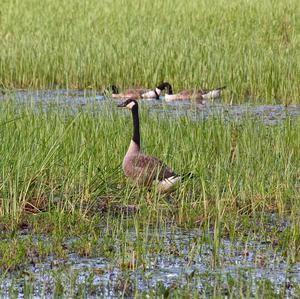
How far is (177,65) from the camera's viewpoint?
18.8 m

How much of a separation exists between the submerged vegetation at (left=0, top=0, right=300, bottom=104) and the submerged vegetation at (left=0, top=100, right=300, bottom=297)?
16.6 ft

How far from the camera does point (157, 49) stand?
64.7 ft

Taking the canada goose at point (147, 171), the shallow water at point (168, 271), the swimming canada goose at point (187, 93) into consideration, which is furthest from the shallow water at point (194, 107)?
the shallow water at point (168, 271)

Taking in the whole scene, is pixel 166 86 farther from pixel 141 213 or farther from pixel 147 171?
pixel 141 213

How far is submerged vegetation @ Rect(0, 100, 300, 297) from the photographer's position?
22.0 feet

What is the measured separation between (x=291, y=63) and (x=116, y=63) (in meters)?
3.61

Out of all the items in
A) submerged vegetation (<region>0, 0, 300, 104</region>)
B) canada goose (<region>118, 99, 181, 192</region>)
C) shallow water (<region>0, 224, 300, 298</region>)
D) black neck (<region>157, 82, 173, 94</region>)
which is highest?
submerged vegetation (<region>0, 0, 300, 104</region>)

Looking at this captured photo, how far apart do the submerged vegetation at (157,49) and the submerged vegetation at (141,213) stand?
5056 millimetres

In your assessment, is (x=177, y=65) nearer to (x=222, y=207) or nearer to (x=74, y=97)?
(x=74, y=97)

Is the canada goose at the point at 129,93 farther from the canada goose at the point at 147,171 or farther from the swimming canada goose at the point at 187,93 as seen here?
the canada goose at the point at 147,171

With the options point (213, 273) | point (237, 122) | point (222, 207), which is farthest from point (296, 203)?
point (237, 122)

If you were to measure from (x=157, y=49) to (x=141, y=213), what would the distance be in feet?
37.8

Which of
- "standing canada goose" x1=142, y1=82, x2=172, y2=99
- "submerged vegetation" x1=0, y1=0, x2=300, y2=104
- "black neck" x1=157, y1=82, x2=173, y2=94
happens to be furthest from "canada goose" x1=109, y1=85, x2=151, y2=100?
"submerged vegetation" x1=0, y1=0, x2=300, y2=104

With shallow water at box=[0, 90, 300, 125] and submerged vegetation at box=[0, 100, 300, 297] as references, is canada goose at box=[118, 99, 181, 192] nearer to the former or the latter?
submerged vegetation at box=[0, 100, 300, 297]
